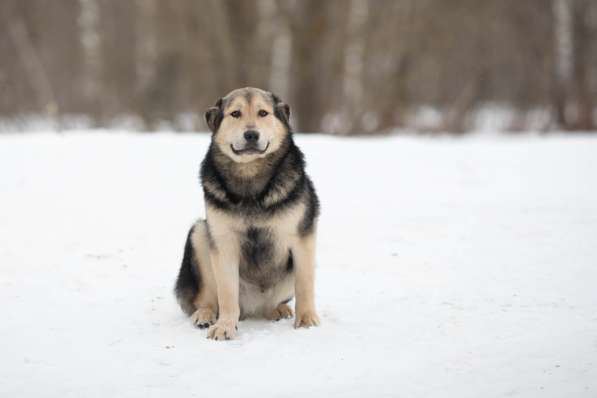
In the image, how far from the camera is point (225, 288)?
165 inches

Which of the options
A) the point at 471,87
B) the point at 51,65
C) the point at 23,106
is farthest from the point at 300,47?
the point at 51,65

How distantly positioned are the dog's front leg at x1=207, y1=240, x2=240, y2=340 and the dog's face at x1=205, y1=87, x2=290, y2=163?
63cm

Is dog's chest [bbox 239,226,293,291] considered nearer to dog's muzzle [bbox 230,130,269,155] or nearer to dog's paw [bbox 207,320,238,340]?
dog's paw [bbox 207,320,238,340]

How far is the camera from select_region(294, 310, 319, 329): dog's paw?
4359 millimetres

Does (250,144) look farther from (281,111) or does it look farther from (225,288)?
(225,288)

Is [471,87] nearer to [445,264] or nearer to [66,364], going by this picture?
[445,264]

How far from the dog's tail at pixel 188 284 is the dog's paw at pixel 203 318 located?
12cm

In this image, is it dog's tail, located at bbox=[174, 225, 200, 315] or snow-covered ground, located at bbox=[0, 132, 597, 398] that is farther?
dog's tail, located at bbox=[174, 225, 200, 315]

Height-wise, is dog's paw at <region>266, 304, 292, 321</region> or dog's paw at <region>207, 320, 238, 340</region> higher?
dog's paw at <region>207, 320, 238, 340</region>

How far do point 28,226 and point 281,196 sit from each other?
3384 mm

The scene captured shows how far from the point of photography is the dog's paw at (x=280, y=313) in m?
4.67

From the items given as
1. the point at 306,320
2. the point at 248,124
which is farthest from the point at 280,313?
the point at 248,124

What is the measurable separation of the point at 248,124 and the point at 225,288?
1.10 m

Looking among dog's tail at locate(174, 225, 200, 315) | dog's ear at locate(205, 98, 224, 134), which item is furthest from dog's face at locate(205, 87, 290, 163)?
dog's tail at locate(174, 225, 200, 315)
